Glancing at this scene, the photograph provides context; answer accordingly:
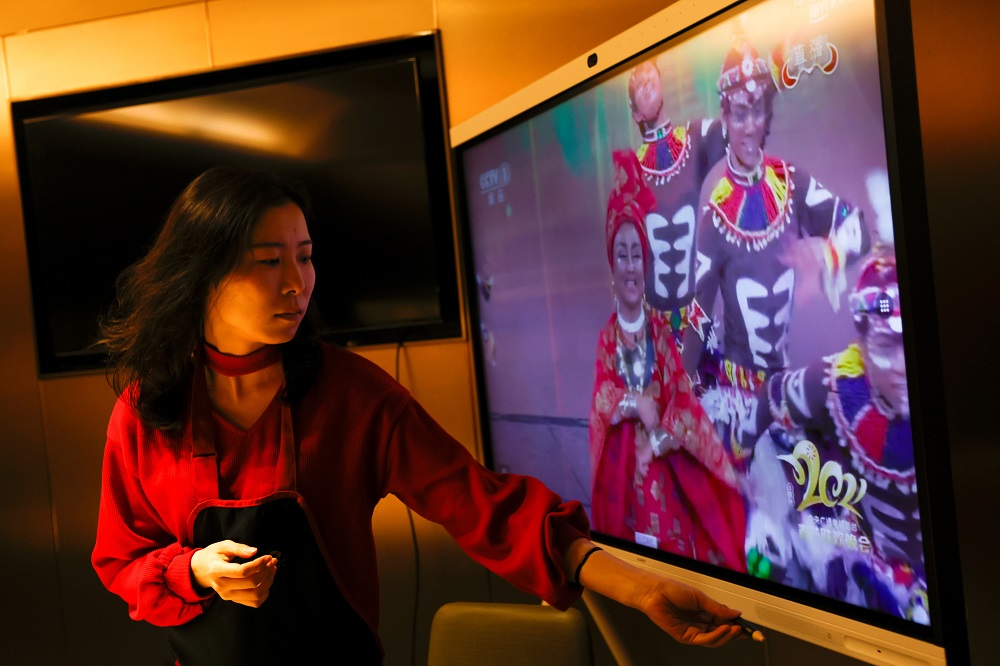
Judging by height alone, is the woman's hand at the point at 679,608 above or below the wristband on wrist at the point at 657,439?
below

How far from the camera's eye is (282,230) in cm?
138

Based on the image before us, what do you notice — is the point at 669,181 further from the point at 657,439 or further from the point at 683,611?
the point at 683,611

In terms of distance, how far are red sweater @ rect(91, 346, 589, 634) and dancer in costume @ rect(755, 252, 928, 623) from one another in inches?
15.0

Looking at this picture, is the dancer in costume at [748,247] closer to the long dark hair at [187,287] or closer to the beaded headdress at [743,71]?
the beaded headdress at [743,71]

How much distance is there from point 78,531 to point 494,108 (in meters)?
2.09

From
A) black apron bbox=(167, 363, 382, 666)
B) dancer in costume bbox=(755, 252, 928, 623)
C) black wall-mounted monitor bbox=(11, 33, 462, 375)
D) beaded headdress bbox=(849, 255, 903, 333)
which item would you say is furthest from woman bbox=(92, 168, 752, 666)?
black wall-mounted monitor bbox=(11, 33, 462, 375)

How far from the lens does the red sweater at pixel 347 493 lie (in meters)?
1.35

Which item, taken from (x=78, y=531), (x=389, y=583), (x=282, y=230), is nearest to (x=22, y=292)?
(x=78, y=531)

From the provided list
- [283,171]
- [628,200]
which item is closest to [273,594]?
[628,200]

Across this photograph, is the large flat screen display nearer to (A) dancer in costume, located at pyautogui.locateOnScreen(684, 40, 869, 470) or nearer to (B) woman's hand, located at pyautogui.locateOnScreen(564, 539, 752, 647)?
(A) dancer in costume, located at pyautogui.locateOnScreen(684, 40, 869, 470)

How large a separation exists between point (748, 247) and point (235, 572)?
0.98 m

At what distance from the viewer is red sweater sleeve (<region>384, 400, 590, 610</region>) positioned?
1337mm

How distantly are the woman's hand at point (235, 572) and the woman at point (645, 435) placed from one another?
83 centimetres

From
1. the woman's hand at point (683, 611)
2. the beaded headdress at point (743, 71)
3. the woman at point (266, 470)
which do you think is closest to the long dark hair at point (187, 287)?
the woman at point (266, 470)
